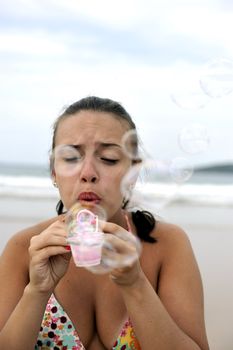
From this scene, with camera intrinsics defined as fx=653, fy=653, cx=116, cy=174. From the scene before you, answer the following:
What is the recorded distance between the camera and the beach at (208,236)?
231 centimetres

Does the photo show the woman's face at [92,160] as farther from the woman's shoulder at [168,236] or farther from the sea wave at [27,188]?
the sea wave at [27,188]

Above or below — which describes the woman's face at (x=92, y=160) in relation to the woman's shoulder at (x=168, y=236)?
above

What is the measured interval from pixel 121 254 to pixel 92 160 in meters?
0.19

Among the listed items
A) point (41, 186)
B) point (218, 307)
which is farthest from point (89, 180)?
point (41, 186)

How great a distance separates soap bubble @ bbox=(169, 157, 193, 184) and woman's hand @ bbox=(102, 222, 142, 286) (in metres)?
0.42

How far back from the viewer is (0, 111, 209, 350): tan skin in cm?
117

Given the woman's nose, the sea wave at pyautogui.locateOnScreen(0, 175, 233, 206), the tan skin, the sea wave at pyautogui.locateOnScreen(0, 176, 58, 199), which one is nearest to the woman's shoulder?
the tan skin

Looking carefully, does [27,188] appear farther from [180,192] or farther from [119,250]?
[119,250]

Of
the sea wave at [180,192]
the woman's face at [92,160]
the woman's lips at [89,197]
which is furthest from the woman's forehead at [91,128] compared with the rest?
the sea wave at [180,192]

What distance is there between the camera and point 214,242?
2475mm

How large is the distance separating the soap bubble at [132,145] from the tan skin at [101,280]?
13 mm

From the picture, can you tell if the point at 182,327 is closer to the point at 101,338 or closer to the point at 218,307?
the point at 101,338

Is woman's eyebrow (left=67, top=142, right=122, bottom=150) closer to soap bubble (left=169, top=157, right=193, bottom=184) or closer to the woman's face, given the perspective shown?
the woman's face

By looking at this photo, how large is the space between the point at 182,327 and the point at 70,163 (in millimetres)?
407
